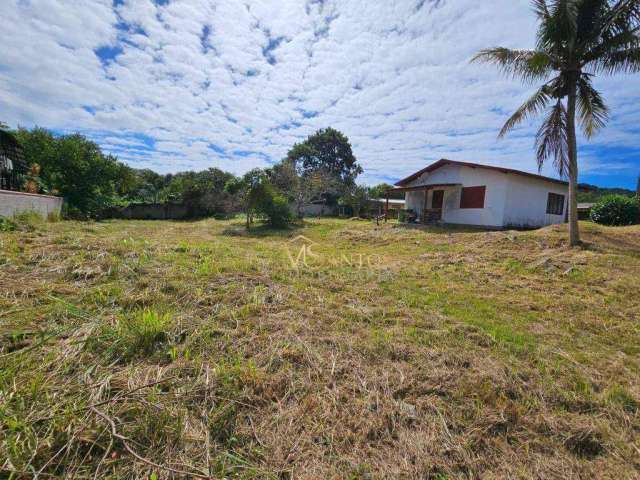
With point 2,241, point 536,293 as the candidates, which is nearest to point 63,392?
point 2,241

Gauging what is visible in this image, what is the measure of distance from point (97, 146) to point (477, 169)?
22.1 m

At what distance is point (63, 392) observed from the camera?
169cm

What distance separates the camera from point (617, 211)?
12484 mm

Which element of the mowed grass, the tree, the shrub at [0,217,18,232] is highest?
the tree

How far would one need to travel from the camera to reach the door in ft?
53.1

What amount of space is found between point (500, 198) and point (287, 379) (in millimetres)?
14865

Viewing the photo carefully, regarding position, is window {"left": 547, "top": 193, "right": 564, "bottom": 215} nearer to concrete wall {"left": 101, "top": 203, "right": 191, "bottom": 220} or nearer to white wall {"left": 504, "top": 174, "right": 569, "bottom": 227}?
white wall {"left": 504, "top": 174, "right": 569, "bottom": 227}

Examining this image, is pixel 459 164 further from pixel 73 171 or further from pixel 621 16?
pixel 73 171

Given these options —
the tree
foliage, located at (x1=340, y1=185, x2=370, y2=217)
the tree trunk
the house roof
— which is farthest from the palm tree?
the tree

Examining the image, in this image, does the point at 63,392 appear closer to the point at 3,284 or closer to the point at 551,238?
the point at 3,284

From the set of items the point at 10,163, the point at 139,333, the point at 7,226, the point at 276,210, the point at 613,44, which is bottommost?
the point at 139,333

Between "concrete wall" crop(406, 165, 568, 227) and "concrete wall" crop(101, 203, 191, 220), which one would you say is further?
"concrete wall" crop(101, 203, 191, 220)

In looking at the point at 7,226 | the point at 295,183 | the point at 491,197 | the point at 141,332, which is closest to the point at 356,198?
the point at 295,183

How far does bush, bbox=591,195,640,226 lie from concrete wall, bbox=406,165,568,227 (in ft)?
7.09
